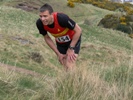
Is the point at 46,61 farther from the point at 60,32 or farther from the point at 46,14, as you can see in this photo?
the point at 46,14

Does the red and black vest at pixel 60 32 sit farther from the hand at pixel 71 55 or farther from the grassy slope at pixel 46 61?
the grassy slope at pixel 46 61

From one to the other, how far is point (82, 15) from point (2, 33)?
27347 mm

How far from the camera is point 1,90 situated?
18.2 feet

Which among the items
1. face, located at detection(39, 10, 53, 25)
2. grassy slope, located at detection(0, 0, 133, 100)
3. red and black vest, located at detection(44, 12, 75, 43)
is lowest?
grassy slope, located at detection(0, 0, 133, 100)

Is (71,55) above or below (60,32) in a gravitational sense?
below

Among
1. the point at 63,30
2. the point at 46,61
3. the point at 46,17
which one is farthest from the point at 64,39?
the point at 46,61

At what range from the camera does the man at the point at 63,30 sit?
21.4 ft

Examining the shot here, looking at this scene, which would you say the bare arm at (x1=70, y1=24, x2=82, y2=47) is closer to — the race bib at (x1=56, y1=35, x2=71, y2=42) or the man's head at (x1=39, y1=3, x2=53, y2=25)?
the race bib at (x1=56, y1=35, x2=71, y2=42)

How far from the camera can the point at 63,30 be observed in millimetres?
6996

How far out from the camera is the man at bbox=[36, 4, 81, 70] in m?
6.54

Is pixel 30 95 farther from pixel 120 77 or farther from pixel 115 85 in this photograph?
pixel 120 77

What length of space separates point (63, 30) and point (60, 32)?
66mm

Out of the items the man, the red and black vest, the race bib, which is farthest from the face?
the race bib

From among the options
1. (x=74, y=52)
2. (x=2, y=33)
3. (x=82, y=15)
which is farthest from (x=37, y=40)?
(x=82, y=15)
